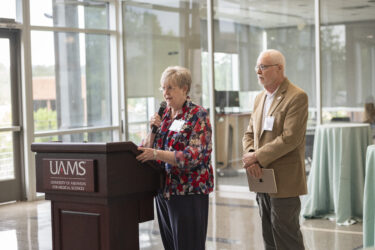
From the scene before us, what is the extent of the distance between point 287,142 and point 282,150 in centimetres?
6

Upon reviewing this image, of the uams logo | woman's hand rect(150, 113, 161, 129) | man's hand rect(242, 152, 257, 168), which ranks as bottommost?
man's hand rect(242, 152, 257, 168)

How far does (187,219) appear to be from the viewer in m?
3.14

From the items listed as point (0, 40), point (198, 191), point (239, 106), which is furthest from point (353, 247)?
point (0, 40)

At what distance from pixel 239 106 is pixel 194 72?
0.93 meters

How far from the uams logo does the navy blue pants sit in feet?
1.80

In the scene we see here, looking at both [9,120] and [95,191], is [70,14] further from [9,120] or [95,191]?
[95,191]

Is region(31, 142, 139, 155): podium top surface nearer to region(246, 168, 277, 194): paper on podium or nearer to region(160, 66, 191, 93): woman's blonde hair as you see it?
region(160, 66, 191, 93): woman's blonde hair

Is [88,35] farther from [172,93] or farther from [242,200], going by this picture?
[172,93]

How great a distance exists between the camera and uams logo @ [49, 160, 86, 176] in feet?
9.28

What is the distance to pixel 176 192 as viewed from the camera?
3.10 metres

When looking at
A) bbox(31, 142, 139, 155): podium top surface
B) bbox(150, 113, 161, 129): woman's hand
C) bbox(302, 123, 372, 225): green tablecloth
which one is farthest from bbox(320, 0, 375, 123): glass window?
bbox(31, 142, 139, 155): podium top surface

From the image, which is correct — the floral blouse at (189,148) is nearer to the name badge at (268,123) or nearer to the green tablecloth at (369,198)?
the name badge at (268,123)

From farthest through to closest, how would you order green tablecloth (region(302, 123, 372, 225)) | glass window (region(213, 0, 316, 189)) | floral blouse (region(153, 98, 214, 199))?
glass window (region(213, 0, 316, 189)) → green tablecloth (region(302, 123, 372, 225)) → floral blouse (region(153, 98, 214, 199))

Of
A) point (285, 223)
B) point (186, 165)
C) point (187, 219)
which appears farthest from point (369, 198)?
point (186, 165)
